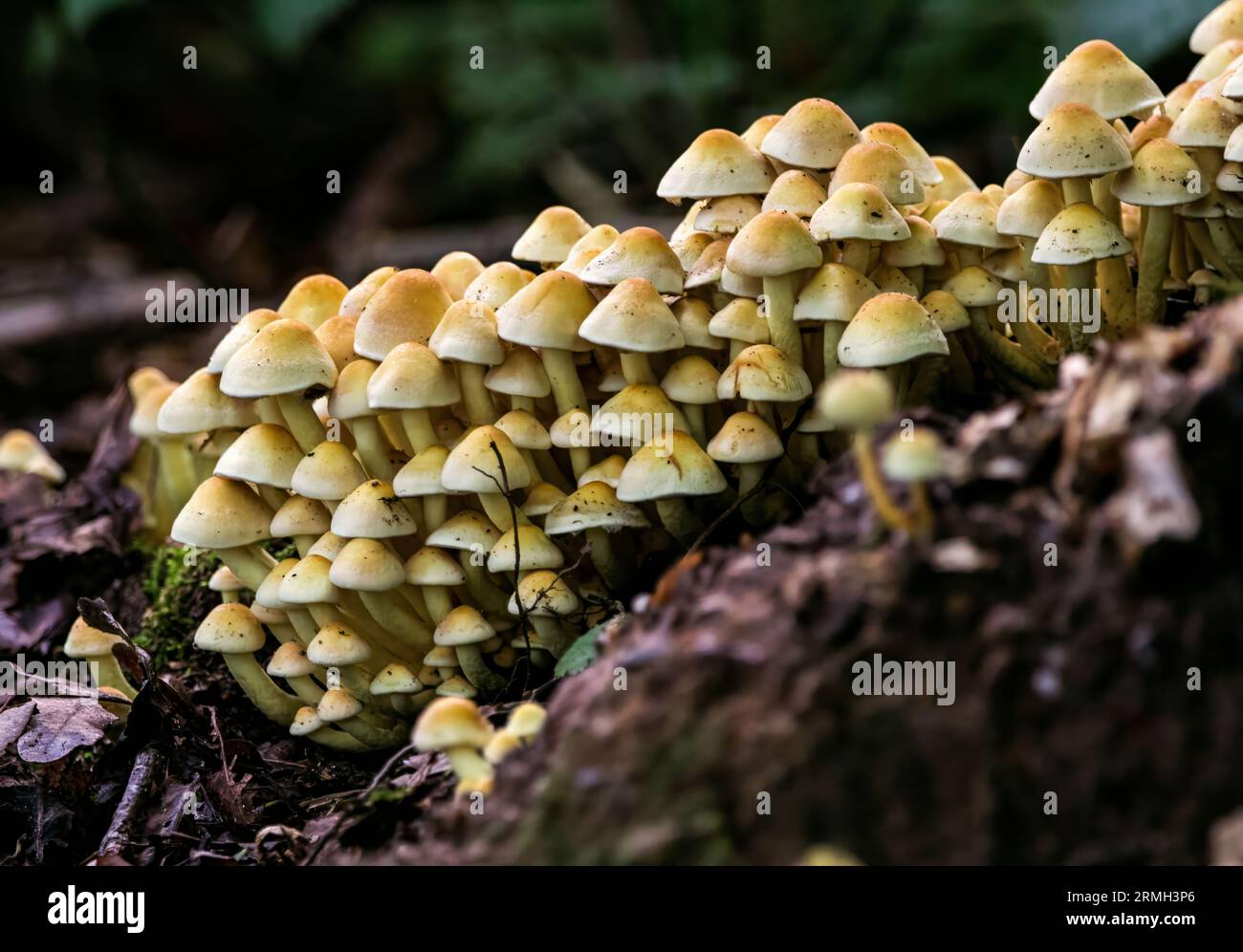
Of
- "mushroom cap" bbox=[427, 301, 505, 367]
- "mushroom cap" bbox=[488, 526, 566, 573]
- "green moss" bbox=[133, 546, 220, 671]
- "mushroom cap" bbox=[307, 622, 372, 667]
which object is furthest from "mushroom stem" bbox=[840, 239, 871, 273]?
"green moss" bbox=[133, 546, 220, 671]

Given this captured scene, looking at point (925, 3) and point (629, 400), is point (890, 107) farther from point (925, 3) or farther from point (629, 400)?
point (629, 400)

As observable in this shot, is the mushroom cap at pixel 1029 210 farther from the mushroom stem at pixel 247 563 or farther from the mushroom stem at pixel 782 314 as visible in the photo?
the mushroom stem at pixel 247 563

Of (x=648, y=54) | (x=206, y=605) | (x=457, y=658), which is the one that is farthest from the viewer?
(x=648, y=54)

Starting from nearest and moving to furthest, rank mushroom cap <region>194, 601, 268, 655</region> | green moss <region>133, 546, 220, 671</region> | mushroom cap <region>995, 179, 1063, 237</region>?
mushroom cap <region>995, 179, 1063, 237</region>, mushroom cap <region>194, 601, 268, 655</region>, green moss <region>133, 546, 220, 671</region>

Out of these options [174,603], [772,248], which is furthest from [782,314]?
[174,603]

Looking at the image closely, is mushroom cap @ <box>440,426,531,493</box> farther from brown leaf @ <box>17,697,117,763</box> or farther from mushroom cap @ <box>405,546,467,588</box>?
brown leaf @ <box>17,697,117,763</box>

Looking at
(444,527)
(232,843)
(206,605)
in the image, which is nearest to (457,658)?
(444,527)
